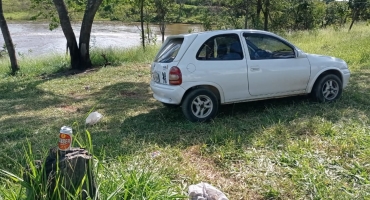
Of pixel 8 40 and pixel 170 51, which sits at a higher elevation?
pixel 170 51

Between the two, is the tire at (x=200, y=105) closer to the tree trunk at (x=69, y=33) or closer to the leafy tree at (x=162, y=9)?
the tree trunk at (x=69, y=33)

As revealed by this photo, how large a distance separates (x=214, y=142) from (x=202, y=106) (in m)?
1.14

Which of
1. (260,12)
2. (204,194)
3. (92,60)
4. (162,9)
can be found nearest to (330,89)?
(204,194)

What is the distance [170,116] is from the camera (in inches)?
251

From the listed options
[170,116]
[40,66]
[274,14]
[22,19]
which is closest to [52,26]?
[40,66]

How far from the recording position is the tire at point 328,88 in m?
6.54

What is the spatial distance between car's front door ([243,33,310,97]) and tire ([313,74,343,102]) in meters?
0.30

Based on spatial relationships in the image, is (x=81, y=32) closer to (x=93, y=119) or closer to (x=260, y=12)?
(x=93, y=119)

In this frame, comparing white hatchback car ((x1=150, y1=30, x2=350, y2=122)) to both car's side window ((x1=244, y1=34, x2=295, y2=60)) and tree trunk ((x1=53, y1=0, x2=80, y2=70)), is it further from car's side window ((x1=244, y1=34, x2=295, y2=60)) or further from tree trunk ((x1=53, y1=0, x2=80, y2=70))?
tree trunk ((x1=53, y1=0, x2=80, y2=70))

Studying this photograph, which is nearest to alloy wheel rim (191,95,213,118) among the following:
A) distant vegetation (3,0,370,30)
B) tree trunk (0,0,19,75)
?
tree trunk (0,0,19,75)

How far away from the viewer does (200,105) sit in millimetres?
5852

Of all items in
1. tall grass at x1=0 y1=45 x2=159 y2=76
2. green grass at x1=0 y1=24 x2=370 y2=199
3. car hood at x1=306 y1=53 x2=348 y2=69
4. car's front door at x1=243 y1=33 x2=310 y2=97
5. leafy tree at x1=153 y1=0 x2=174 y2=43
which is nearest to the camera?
green grass at x1=0 y1=24 x2=370 y2=199

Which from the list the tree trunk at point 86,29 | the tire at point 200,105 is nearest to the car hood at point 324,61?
the tire at point 200,105

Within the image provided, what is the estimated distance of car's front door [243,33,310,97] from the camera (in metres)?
5.98
